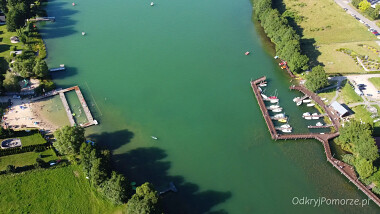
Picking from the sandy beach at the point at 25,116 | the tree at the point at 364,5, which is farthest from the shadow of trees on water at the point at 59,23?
the tree at the point at 364,5

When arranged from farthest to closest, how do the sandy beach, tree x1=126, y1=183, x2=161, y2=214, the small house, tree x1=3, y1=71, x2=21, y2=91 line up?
tree x1=3, y1=71, x2=21, y2=91 → the small house → the sandy beach → tree x1=126, y1=183, x2=161, y2=214

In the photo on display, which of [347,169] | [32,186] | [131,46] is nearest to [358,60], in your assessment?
[347,169]

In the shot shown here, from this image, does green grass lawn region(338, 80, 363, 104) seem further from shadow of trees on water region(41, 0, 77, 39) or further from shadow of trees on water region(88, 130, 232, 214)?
shadow of trees on water region(41, 0, 77, 39)

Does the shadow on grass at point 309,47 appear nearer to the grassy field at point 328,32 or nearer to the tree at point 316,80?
the grassy field at point 328,32

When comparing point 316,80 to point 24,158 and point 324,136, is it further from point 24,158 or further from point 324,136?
point 24,158

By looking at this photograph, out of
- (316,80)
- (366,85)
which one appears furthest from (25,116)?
(366,85)

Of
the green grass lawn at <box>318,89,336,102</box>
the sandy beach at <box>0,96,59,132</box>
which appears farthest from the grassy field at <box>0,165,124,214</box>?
the green grass lawn at <box>318,89,336,102</box>
